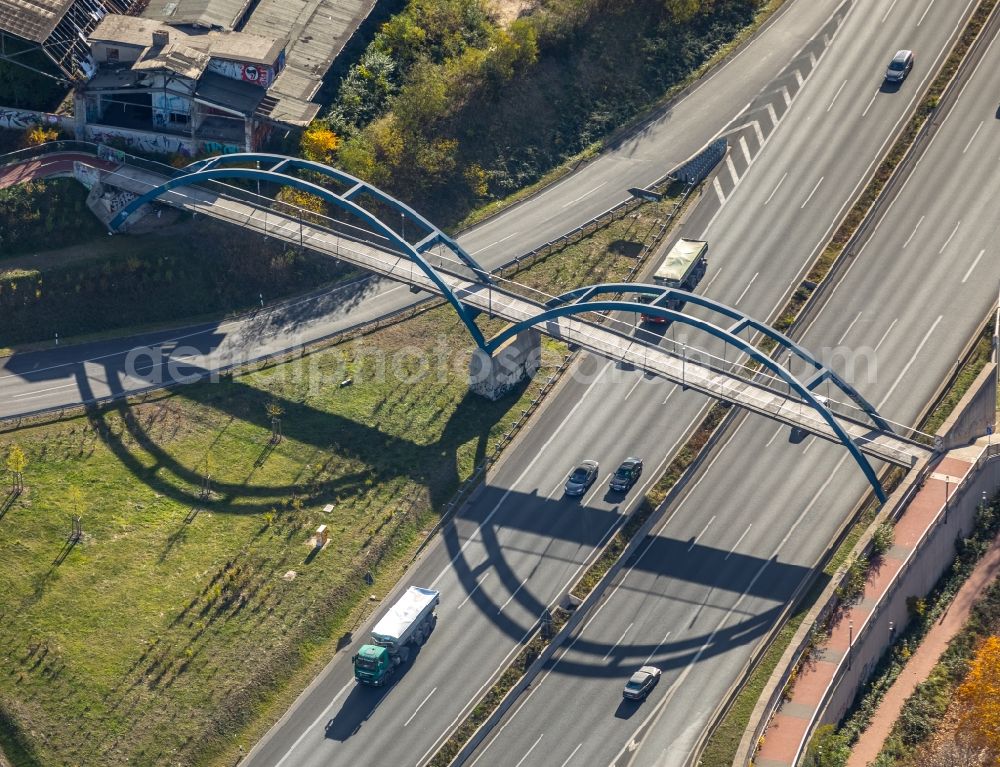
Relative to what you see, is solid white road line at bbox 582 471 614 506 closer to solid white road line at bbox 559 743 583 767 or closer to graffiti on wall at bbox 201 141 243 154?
solid white road line at bbox 559 743 583 767

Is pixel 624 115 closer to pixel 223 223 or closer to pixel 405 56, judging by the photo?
pixel 405 56

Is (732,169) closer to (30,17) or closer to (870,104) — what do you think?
(870,104)

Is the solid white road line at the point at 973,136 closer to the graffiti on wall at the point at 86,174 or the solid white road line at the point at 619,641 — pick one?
the solid white road line at the point at 619,641

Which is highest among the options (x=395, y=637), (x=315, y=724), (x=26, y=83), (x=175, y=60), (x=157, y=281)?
(x=175, y=60)

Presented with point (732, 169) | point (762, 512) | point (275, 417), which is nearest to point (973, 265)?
point (732, 169)

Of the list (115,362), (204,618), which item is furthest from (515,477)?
(115,362)

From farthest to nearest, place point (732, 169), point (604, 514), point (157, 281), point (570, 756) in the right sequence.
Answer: point (732, 169) < point (157, 281) < point (604, 514) < point (570, 756)

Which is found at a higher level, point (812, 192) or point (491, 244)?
point (812, 192)

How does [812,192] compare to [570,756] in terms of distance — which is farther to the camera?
[812,192]

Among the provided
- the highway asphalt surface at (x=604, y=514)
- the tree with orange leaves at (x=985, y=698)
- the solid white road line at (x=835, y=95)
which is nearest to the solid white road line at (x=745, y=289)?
the highway asphalt surface at (x=604, y=514)
